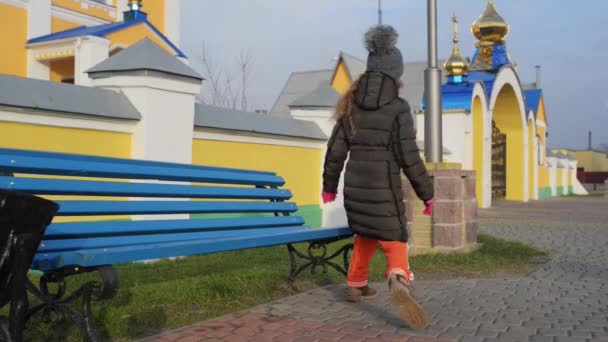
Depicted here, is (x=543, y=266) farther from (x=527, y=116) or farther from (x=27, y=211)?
(x=527, y=116)

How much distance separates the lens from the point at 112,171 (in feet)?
12.1

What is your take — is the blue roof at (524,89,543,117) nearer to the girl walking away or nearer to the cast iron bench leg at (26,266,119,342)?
the girl walking away

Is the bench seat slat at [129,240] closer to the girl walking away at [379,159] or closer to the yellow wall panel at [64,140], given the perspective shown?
the girl walking away at [379,159]

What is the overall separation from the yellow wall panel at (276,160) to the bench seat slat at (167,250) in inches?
145

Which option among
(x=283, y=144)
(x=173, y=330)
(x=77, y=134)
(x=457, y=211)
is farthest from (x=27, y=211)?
(x=283, y=144)

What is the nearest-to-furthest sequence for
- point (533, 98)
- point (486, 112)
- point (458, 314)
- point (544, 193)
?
point (458, 314) → point (486, 112) → point (533, 98) → point (544, 193)

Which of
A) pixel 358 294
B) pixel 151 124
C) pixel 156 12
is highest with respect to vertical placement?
pixel 156 12

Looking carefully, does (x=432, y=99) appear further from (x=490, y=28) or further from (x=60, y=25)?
(x=490, y=28)

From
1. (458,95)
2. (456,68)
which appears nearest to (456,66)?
(456,68)

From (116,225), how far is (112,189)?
0.25 m

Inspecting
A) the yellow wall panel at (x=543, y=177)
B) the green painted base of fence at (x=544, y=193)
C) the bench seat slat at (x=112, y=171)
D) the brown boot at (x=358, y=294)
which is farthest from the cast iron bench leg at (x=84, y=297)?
the yellow wall panel at (x=543, y=177)

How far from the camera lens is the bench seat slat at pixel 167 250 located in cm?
265

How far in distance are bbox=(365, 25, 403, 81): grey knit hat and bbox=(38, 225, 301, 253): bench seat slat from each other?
1.38 metres

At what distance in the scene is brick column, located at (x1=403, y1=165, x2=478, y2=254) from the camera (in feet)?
23.2
